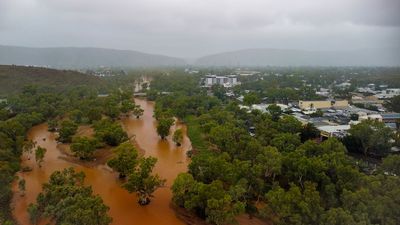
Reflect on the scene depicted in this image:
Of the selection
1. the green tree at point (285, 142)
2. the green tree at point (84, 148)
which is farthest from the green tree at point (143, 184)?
the green tree at point (285, 142)

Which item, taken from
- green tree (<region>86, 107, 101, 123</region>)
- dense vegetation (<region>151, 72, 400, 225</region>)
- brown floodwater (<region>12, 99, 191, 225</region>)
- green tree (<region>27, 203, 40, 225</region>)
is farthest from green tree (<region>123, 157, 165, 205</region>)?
green tree (<region>86, 107, 101, 123</region>)

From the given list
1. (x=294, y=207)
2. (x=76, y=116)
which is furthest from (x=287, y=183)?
(x=76, y=116)

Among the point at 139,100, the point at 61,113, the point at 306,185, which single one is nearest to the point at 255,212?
the point at 306,185

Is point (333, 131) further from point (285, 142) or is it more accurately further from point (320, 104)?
point (320, 104)

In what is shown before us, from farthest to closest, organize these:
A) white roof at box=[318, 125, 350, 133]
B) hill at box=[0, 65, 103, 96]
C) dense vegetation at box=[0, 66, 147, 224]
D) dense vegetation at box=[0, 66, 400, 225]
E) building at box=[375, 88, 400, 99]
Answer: hill at box=[0, 65, 103, 96], building at box=[375, 88, 400, 99], white roof at box=[318, 125, 350, 133], dense vegetation at box=[0, 66, 147, 224], dense vegetation at box=[0, 66, 400, 225]

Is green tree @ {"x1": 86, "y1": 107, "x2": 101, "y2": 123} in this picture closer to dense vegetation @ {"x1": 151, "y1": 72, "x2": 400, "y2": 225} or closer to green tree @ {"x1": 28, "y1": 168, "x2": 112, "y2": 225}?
dense vegetation @ {"x1": 151, "y1": 72, "x2": 400, "y2": 225}

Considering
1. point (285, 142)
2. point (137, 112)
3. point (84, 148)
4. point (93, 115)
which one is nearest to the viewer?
point (285, 142)
